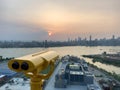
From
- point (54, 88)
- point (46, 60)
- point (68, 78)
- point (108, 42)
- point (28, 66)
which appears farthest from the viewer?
point (108, 42)

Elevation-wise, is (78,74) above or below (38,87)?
below

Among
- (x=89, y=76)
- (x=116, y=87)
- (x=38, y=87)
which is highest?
(x=38, y=87)

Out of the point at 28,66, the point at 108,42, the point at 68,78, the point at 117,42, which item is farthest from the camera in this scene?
the point at 108,42

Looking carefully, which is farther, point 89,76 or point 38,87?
point 89,76

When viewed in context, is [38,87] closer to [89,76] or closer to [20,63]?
[20,63]

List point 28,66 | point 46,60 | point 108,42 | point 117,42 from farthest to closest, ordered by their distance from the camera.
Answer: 1. point 108,42
2. point 117,42
3. point 46,60
4. point 28,66

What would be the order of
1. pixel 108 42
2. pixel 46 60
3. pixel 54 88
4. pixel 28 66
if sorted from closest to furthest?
1. pixel 28 66
2. pixel 46 60
3. pixel 54 88
4. pixel 108 42

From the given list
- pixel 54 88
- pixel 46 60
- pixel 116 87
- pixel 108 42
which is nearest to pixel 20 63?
pixel 46 60

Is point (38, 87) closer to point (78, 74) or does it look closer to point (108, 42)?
point (78, 74)

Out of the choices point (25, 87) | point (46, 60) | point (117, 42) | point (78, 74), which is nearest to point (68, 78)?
point (78, 74)

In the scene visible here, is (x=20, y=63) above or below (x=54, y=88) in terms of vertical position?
above
